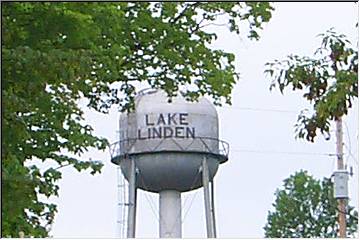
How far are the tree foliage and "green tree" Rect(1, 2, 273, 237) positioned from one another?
1084 mm

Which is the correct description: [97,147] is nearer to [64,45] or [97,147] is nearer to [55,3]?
[64,45]

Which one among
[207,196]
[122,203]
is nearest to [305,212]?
[207,196]

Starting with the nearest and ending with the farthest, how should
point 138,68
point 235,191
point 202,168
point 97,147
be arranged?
point 235,191 → point 97,147 → point 138,68 → point 202,168

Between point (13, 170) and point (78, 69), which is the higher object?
point (78, 69)

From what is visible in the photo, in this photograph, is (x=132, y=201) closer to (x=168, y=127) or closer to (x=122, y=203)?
(x=122, y=203)

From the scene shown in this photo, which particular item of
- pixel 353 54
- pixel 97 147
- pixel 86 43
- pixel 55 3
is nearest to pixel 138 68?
pixel 97 147

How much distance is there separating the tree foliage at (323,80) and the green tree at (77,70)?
108 cm

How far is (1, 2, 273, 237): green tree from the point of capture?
4.30 meters

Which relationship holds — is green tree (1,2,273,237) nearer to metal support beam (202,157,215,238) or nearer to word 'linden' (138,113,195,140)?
metal support beam (202,157,215,238)

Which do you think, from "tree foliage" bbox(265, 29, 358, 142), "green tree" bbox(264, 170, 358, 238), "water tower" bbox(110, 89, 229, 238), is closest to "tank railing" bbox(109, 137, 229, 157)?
"water tower" bbox(110, 89, 229, 238)

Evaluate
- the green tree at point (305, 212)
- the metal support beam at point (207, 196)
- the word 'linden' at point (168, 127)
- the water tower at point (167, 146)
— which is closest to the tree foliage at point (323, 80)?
the green tree at point (305, 212)

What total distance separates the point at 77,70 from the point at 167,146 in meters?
4.51

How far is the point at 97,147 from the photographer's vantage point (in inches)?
235

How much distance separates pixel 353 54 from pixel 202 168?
16.2 ft
